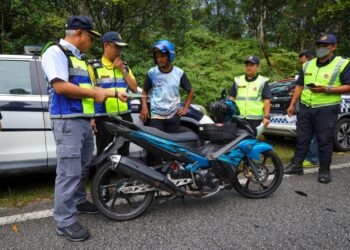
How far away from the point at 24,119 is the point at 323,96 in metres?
3.72

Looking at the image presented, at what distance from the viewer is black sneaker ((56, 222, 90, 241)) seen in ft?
8.37

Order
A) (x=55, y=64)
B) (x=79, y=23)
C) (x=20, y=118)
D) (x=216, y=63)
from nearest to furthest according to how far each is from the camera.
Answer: (x=55, y=64), (x=79, y=23), (x=20, y=118), (x=216, y=63)

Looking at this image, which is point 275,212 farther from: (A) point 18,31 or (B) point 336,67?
(A) point 18,31

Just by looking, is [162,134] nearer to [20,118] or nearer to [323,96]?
[20,118]

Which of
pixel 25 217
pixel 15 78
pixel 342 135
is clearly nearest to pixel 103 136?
pixel 25 217

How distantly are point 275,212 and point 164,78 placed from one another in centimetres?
191

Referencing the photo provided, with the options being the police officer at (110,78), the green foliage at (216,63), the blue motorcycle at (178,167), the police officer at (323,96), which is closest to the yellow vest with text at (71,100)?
the blue motorcycle at (178,167)

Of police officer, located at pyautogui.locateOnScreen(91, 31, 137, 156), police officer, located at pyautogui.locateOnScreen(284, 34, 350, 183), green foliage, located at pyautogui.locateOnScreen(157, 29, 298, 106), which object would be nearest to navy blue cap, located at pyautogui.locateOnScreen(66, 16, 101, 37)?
police officer, located at pyautogui.locateOnScreen(91, 31, 137, 156)

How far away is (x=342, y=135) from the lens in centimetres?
561

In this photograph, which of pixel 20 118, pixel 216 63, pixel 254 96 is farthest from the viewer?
pixel 216 63

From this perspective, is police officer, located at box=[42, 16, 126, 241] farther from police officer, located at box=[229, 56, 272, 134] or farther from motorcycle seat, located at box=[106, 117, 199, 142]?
police officer, located at box=[229, 56, 272, 134]

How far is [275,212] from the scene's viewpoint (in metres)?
3.11

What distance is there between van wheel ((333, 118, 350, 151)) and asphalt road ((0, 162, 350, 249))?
219cm

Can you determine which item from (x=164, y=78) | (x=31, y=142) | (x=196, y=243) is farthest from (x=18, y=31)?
(x=196, y=243)
